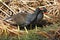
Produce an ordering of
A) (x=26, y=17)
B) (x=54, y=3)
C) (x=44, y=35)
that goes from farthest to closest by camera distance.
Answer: (x=54, y=3) → (x=26, y=17) → (x=44, y=35)

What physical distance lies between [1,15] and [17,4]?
39 centimetres

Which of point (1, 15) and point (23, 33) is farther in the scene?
point (1, 15)

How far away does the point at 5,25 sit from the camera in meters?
3.79

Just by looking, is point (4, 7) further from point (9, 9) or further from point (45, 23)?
point (45, 23)

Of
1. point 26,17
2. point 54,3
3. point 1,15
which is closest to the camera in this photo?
point 26,17

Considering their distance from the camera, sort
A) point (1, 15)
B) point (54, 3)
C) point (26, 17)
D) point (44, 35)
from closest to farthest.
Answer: point (44, 35)
point (26, 17)
point (1, 15)
point (54, 3)

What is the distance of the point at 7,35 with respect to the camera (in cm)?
360

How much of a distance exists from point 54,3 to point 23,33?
1.01 meters

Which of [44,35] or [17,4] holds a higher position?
[17,4]

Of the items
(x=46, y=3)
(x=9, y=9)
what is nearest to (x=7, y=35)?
(x=9, y=9)

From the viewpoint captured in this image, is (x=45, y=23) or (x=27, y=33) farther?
(x=45, y=23)

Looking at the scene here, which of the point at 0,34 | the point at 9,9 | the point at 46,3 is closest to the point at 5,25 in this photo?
the point at 0,34

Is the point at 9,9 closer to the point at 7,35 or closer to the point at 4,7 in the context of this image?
the point at 4,7

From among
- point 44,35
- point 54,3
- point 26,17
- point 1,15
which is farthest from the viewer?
point 54,3
